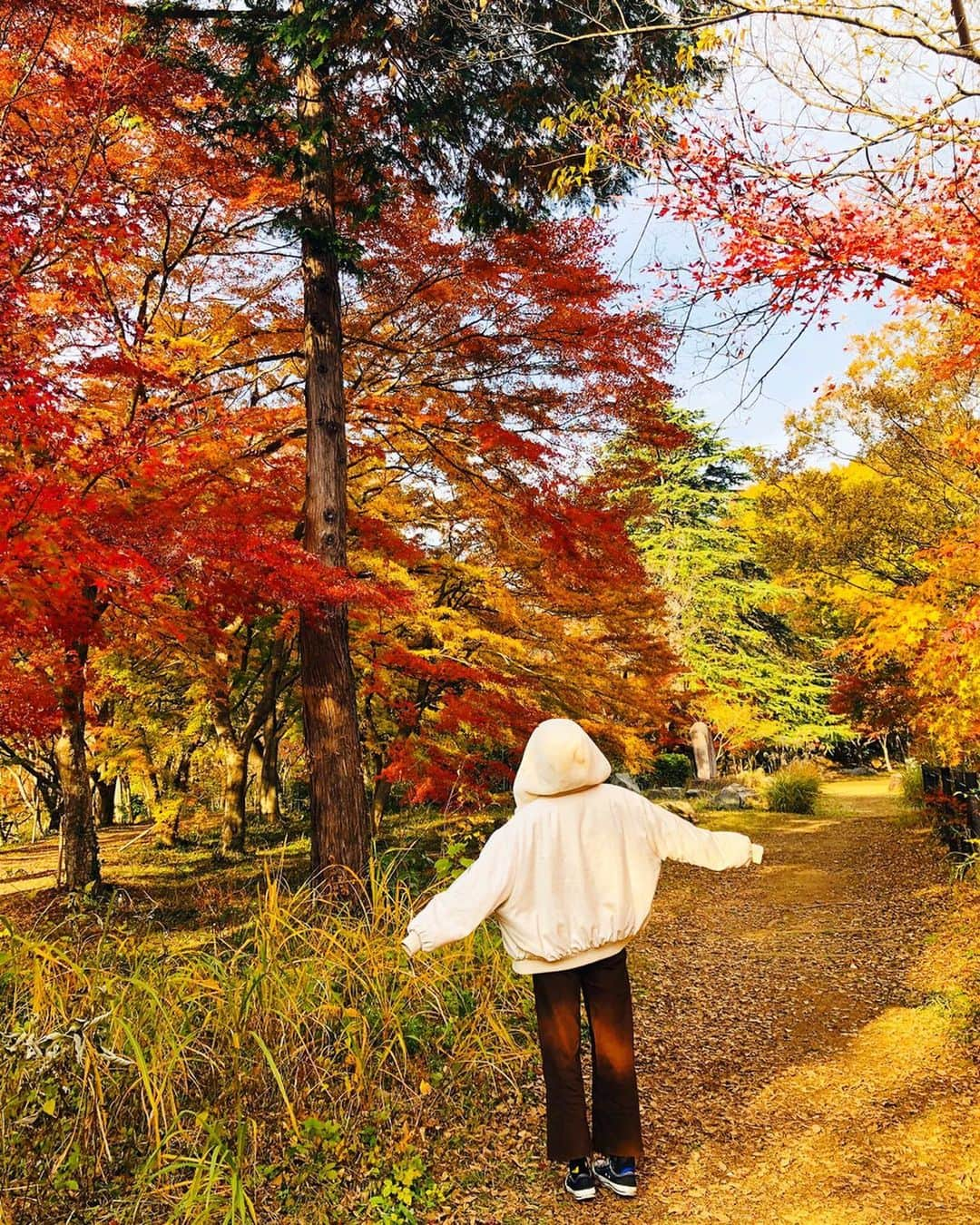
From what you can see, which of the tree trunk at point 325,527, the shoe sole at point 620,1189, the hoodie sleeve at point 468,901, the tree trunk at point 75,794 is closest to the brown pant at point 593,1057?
the shoe sole at point 620,1189

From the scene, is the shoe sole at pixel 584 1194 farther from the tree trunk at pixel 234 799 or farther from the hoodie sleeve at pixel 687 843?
the tree trunk at pixel 234 799

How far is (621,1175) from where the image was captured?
279 cm

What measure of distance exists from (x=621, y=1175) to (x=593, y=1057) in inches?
17.5

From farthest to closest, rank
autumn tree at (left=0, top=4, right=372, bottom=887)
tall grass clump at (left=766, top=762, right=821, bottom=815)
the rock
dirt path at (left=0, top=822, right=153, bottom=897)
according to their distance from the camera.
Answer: tall grass clump at (left=766, top=762, right=821, bottom=815)
the rock
dirt path at (left=0, top=822, right=153, bottom=897)
autumn tree at (left=0, top=4, right=372, bottom=887)

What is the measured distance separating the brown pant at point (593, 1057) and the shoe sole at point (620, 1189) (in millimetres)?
128

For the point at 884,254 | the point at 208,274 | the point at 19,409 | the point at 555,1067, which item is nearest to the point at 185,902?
the point at 19,409

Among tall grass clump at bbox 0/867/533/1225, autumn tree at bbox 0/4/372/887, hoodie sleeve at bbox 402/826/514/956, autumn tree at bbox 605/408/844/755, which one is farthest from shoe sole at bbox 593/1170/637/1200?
autumn tree at bbox 605/408/844/755

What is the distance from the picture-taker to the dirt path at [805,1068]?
274 cm

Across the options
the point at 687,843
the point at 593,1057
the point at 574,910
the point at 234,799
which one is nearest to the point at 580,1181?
the point at 593,1057

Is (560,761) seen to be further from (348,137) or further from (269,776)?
(269,776)

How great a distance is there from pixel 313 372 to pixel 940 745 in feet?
26.3

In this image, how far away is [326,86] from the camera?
21.3 ft

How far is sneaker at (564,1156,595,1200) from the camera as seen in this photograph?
9.05 ft

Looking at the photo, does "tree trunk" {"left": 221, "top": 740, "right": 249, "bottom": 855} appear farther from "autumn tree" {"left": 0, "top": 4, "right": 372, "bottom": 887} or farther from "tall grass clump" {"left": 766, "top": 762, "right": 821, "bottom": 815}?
"tall grass clump" {"left": 766, "top": 762, "right": 821, "bottom": 815}
